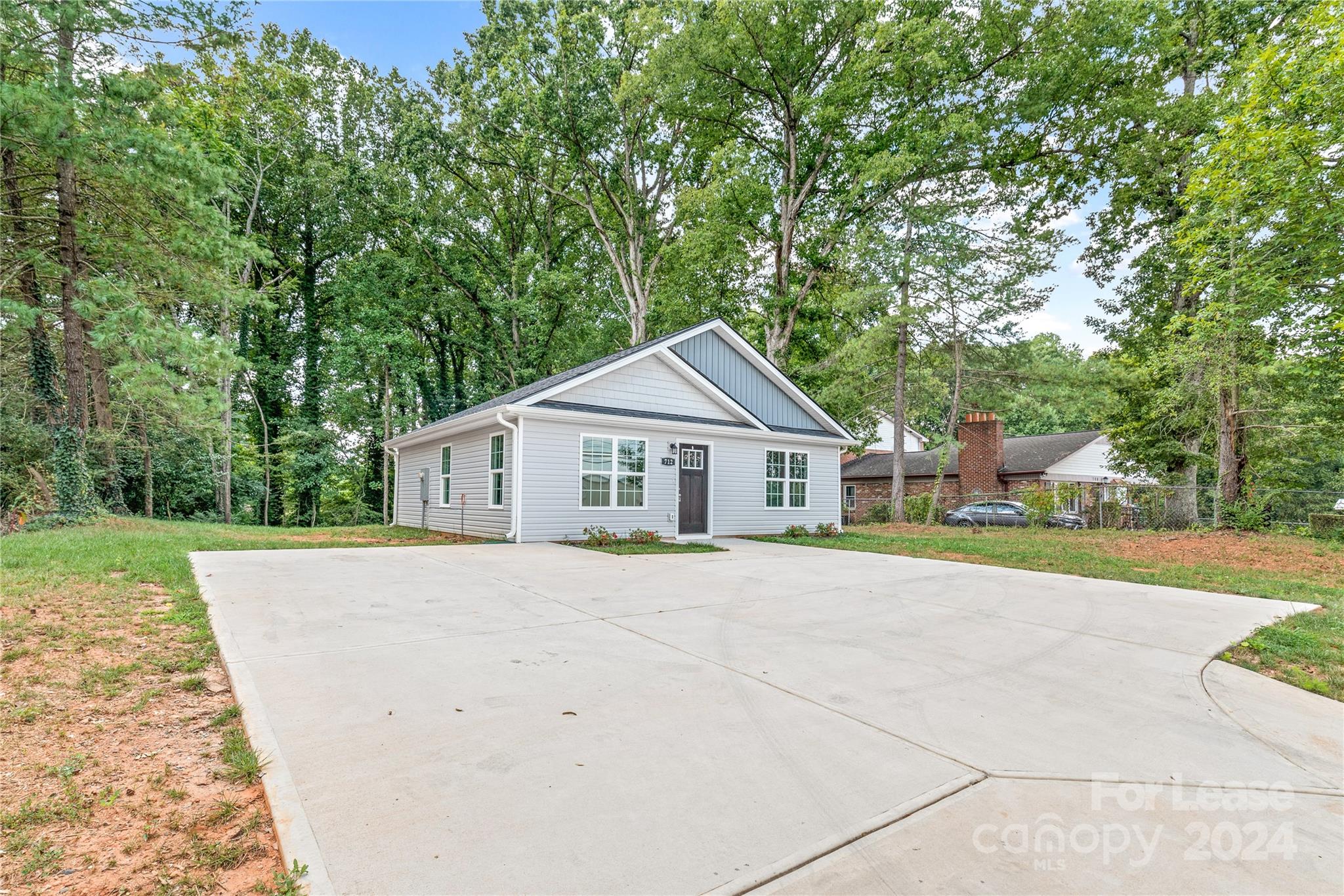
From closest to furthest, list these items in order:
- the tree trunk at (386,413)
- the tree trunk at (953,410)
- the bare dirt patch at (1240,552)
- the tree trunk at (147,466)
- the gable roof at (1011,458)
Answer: the bare dirt patch at (1240,552) < the tree trunk at (147,466) < the tree trunk at (953,410) < the tree trunk at (386,413) < the gable roof at (1011,458)

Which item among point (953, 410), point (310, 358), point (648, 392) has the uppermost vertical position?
point (310, 358)

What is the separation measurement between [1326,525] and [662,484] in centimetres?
1493

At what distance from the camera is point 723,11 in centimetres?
1759

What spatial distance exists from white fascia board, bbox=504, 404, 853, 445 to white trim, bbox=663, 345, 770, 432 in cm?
27

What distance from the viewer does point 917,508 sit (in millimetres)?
22953

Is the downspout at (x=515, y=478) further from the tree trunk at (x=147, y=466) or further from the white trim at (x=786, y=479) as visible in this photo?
the tree trunk at (x=147, y=466)

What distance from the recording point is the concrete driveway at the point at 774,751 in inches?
76.3

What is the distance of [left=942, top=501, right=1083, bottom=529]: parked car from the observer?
20.0m

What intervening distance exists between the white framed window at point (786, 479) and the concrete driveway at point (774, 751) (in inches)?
374

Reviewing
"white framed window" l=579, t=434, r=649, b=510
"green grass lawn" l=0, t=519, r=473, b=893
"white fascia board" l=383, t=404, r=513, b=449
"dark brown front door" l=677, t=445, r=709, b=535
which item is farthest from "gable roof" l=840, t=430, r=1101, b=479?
"green grass lawn" l=0, t=519, r=473, b=893

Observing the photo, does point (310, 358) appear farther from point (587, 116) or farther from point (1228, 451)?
point (1228, 451)

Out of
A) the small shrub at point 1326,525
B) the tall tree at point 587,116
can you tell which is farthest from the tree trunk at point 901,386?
the small shrub at point 1326,525

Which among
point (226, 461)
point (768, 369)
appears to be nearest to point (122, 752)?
point (768, 369)

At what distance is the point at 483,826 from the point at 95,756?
1962mm
